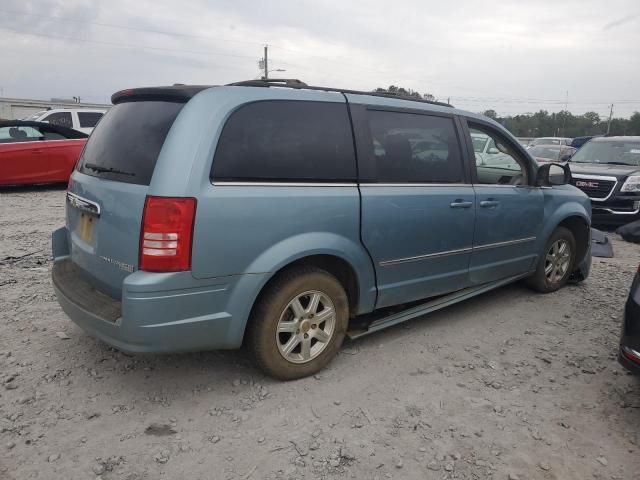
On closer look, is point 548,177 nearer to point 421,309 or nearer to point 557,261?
point 557,261

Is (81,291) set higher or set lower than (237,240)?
lower

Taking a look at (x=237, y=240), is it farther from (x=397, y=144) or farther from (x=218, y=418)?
(x=397, y=144)

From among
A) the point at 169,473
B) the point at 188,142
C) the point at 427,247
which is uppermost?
the point at 188,142

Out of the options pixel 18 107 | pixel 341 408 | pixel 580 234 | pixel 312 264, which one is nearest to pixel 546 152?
pixel 580 234

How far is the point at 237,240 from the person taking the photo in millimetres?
2701

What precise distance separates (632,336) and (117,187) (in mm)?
3021

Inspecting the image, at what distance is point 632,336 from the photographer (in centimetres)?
A: 284

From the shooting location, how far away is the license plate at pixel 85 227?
2979mm

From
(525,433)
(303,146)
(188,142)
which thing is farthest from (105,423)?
(525,433)

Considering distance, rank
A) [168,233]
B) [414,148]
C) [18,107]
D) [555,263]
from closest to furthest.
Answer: [168,233] → [414,148] → [555,263] → [18,107]

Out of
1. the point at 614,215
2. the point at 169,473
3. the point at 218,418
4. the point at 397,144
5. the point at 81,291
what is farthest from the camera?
the point at 614,215

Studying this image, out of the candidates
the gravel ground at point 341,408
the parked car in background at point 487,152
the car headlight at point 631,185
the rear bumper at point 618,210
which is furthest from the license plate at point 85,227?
the car headlight at point 631,185

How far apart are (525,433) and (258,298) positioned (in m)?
1.67

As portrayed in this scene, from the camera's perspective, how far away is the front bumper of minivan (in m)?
2.56
